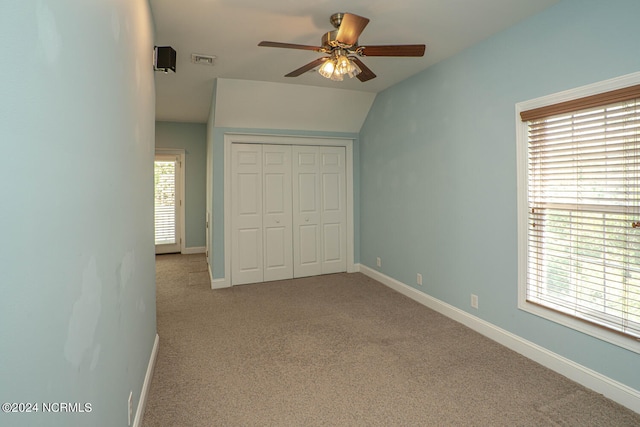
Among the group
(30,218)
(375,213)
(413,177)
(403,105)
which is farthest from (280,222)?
(30,218)

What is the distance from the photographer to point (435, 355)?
2.75 metres

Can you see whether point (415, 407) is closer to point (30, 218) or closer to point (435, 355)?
point (435, 355)

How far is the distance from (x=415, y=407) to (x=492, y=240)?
1.66m

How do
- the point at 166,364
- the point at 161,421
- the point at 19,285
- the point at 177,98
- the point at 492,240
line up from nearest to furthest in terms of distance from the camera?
the point at 19,285
the point at 161,421
the point at 166,364
the point at 492,240
the point at 177,98

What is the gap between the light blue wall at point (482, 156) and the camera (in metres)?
2.24

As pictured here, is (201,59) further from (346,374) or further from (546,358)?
(546,358)

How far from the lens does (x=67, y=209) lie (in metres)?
0.95

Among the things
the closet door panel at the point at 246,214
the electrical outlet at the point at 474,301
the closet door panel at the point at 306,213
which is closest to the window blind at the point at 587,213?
the electrical outlet at the point at 474,301

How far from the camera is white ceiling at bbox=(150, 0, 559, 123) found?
8.10 feet

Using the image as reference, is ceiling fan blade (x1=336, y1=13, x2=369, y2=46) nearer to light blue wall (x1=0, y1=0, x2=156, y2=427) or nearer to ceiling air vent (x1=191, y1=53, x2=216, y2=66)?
light blue wall (x1=0, y1=0, x2=156, y2=427)

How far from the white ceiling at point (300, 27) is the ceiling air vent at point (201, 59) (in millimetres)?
53

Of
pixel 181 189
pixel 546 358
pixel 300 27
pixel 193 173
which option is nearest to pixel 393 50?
pixel 300 27

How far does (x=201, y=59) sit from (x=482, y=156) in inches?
117

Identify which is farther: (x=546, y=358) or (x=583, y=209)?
(x=546, y=358)
